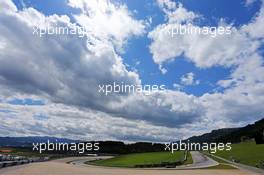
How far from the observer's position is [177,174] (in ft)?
225

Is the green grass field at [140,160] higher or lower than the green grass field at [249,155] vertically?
lower

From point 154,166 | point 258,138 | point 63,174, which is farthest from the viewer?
point 258,138

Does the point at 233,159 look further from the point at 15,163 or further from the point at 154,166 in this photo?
the point at 15,163

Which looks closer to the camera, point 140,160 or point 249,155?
point 249,155

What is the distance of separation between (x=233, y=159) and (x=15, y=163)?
61.3 meters

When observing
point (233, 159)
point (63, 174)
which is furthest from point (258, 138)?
point (63, 174)

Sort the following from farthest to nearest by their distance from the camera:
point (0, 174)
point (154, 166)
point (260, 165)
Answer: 1. point (154, 166)
2. point (260, 165)
3. point (0, 174)

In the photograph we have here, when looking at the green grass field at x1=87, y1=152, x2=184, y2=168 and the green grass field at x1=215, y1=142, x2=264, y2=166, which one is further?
the green grass field at x1=87, y1=152, x2=184, y2=168

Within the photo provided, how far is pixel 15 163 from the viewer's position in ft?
353

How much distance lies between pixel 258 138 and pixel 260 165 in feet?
324

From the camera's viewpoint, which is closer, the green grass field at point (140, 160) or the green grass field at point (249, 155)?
the green grass field at point (249, 155)

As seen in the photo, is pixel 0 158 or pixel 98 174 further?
pixel 0 158

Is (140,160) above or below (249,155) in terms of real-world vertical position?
below

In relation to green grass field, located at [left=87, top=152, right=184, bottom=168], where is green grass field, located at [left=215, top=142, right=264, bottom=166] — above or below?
above
